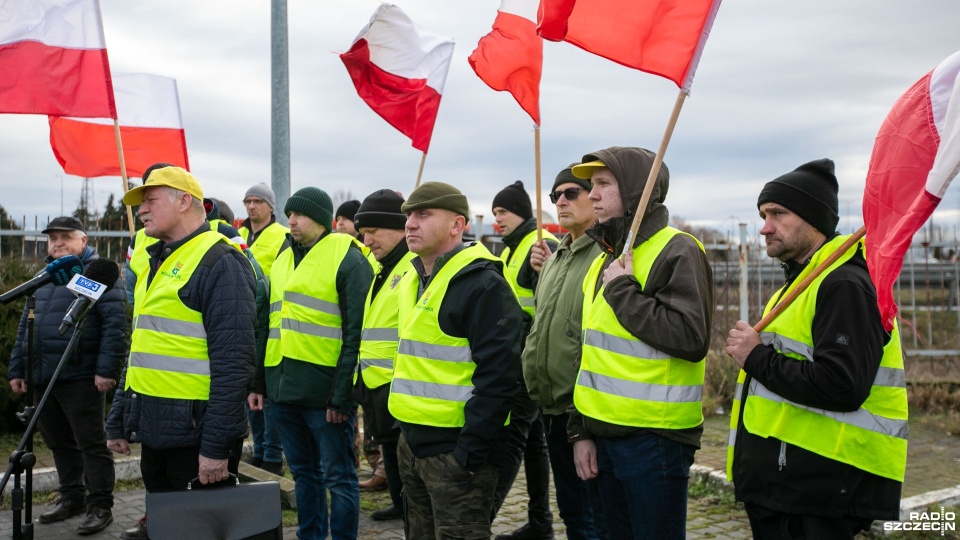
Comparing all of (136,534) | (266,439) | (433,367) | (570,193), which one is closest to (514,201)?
(570,193)

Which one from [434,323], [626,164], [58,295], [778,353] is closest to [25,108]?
[58,295]

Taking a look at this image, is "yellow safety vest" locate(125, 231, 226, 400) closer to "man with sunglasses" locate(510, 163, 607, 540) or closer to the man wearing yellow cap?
the man wearing yellow cap

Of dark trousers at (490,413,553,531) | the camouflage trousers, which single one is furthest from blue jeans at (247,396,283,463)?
the camouflage trousers

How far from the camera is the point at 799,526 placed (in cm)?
325

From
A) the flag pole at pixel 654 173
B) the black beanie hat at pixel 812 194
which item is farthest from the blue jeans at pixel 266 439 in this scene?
the black beanie hat at pixel 812 194

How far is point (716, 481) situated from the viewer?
655cm

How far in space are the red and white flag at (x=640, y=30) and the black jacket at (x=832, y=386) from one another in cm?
113

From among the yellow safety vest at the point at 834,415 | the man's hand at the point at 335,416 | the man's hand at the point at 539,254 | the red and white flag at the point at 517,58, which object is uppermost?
the red and white flag at the point at 517,58

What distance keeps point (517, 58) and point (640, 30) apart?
6.69 ft

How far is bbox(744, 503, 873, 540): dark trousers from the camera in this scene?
3.16 meters

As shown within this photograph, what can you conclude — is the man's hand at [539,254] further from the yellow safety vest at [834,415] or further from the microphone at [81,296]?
the microphone at [81,296]

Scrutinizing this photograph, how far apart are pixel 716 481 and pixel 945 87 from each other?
4.28 meters

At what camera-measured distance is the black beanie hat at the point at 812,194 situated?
3.37 meters

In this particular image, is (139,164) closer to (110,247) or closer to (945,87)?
(110,247)
